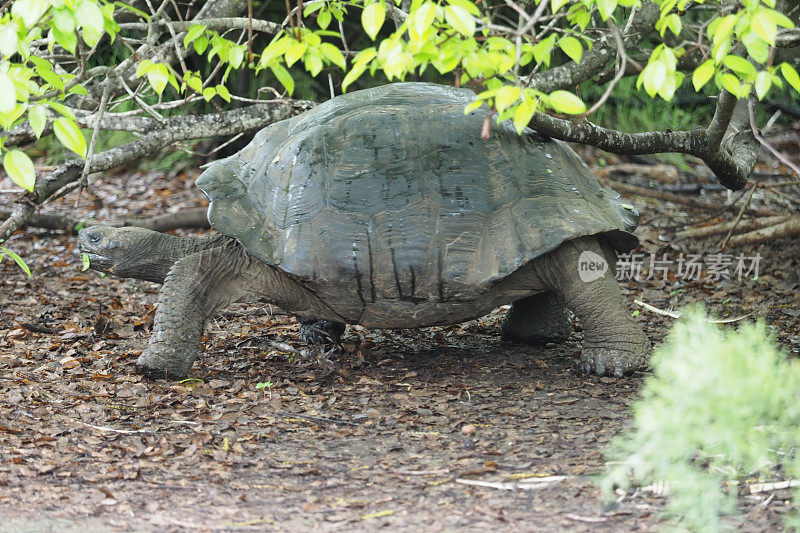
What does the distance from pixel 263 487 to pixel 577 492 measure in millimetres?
1191

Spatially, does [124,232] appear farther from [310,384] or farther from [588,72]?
[588,72]

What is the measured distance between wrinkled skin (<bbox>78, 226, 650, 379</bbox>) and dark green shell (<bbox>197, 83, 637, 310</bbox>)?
19cm

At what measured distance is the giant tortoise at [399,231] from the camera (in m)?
4.45

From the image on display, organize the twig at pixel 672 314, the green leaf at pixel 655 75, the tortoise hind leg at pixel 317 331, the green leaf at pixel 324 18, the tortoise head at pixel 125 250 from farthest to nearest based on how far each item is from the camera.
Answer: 1. the twig at pixel 672 314
2. the tortoise hind leg at pixel 317 331
3. the tortoise head at pixel 125 250
4. the green leaf at pixel 324 18
5. the green leaf at pixel 655 75

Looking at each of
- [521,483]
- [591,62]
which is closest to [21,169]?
[521,483]

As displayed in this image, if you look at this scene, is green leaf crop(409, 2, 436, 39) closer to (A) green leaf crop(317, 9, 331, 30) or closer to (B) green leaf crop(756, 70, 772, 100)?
(B) green leaf crop(756, 70, 772, 100)

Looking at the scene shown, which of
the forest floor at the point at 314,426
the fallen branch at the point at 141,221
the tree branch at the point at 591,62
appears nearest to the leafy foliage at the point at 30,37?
the forest floor at the point at 314,426

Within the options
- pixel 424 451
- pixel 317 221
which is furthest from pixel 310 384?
pixel 424 451

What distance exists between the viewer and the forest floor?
2947 mm

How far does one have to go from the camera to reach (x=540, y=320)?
17.5 feet

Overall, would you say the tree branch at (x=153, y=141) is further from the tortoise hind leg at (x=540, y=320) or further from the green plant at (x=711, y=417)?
the green plant at (x=711, y=417)

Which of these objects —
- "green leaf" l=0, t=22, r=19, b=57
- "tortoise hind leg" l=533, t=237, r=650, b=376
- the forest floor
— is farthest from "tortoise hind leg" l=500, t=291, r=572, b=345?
"green leaf" l=0, t=22, r=19, b=57

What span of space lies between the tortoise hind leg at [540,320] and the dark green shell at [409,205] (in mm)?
691

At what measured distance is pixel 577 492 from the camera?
304cm
